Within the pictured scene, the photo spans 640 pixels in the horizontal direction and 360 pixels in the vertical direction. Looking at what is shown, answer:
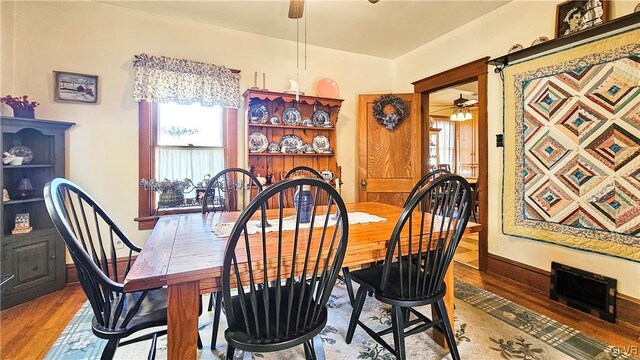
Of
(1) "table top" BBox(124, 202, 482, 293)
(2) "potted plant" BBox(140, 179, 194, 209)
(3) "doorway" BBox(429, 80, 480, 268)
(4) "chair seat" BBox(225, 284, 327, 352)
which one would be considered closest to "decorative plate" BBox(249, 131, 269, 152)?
(2) "potted plant" BBox(140, 179, 194, 209)

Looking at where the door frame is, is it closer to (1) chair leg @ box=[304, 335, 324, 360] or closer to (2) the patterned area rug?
(2) the patterned area rug

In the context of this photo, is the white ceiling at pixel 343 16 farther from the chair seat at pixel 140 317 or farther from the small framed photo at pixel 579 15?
the chair seat at pixel 140 317

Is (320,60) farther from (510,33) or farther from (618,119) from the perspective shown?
(618,119)

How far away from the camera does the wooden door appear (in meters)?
3.78

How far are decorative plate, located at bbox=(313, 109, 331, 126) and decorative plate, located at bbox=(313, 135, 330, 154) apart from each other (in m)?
0.18

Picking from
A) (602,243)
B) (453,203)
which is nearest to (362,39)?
→ (453,203)

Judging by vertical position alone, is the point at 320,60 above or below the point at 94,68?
above

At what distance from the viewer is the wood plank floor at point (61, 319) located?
5.90 ft

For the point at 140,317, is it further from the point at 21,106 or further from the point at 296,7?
the point at 21,106

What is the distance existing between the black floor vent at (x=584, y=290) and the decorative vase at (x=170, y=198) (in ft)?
11.5

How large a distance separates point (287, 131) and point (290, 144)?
0.19 m

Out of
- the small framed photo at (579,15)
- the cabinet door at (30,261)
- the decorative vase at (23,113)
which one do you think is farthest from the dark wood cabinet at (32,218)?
the small framed photo at (579,15)

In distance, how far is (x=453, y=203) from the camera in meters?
1.42

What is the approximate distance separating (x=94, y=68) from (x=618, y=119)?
4374 millimetres
